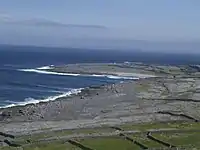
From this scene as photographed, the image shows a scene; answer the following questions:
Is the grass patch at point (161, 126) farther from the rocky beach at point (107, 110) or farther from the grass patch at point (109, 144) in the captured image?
the grass patch at point (109, 144)

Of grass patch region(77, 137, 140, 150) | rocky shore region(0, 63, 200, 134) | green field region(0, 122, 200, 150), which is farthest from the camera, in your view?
rocky shore region(0, 63, 200, 134)

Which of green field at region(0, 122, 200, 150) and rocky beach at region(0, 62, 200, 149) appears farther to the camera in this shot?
rocky beach at region(0, 62, 200, 149)

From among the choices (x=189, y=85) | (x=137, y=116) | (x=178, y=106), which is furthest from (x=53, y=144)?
(x=189, y=85)

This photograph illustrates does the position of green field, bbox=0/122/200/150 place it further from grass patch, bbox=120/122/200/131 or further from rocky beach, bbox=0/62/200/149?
rocky beach, bbox=0/62/200/149

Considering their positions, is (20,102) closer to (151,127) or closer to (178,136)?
(151,127)

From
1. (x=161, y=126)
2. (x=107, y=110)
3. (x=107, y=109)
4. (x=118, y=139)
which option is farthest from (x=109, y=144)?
(x=107, y=109)

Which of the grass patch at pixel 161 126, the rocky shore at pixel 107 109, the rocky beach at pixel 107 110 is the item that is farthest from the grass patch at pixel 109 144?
the rocky shore at pixel 107 109

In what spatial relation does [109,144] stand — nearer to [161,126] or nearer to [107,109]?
[161,126]

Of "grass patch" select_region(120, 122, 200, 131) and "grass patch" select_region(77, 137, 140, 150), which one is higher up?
"grass patch" select_region(120, 122, 200, 131)

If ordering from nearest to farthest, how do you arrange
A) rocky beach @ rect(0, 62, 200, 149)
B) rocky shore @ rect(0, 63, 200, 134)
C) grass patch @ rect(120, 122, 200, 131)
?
grass patch @ rect(120, 122, 200, 131) → rocky beach @ rect(0, 62, 200, 149) → rocky shore @ rect(0, 63, 200, 134)

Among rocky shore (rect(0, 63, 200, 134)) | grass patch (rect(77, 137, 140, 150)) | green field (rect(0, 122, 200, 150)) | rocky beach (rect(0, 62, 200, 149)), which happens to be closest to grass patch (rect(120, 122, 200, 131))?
green field (rect(0, 122, 200, 150))

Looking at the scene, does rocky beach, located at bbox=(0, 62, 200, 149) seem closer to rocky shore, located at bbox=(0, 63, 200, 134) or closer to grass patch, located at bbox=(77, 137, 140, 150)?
rocky shore, located at bbox=(0, 63, 200, 134)
